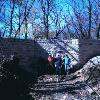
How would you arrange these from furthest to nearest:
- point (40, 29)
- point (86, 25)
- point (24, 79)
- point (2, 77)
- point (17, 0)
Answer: point (40, 29) → point (86, 25) → point (17, 0) → point (24, 79) → point (2, 77)

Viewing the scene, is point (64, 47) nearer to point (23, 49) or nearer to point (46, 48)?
point (46, 48)

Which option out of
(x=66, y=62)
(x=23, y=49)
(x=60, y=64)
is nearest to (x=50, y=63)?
(x=66, y=62)

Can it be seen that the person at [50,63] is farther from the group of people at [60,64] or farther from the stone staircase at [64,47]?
the stone staircase at [64,47]

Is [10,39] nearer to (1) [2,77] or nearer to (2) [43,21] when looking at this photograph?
(1) [2,77]

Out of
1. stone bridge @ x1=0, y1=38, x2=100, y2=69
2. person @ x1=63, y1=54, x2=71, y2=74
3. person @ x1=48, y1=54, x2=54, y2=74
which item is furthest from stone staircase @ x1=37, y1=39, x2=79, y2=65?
person @ x1=63, y1=54, x2=71, y2=74

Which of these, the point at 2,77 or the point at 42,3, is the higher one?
the point at 42,3

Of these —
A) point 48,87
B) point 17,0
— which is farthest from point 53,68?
point 17,0

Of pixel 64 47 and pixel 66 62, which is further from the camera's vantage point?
pixel 64 47

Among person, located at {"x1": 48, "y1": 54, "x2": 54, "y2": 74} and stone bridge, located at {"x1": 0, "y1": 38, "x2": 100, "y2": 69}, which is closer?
person, located at {"x1": 48, "y1": 54, "x2": 54, "y2": 74}

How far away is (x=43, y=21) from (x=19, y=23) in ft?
8.37

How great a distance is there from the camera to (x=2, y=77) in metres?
15.8

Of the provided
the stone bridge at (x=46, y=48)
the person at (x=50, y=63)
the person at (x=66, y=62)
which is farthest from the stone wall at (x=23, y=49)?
the person at (x=66, y=62)

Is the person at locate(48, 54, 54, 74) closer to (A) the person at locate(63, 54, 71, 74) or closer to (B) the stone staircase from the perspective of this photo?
(B) the stone staircase

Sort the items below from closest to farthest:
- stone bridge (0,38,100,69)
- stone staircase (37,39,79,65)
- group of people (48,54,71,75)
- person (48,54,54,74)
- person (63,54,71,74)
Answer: group of people (48,54,71,75)
person (63,54,71,74)
person (48,54,54,74)
stone bridge (0,38,100,69)
stone staircase (37,39,79,65)
